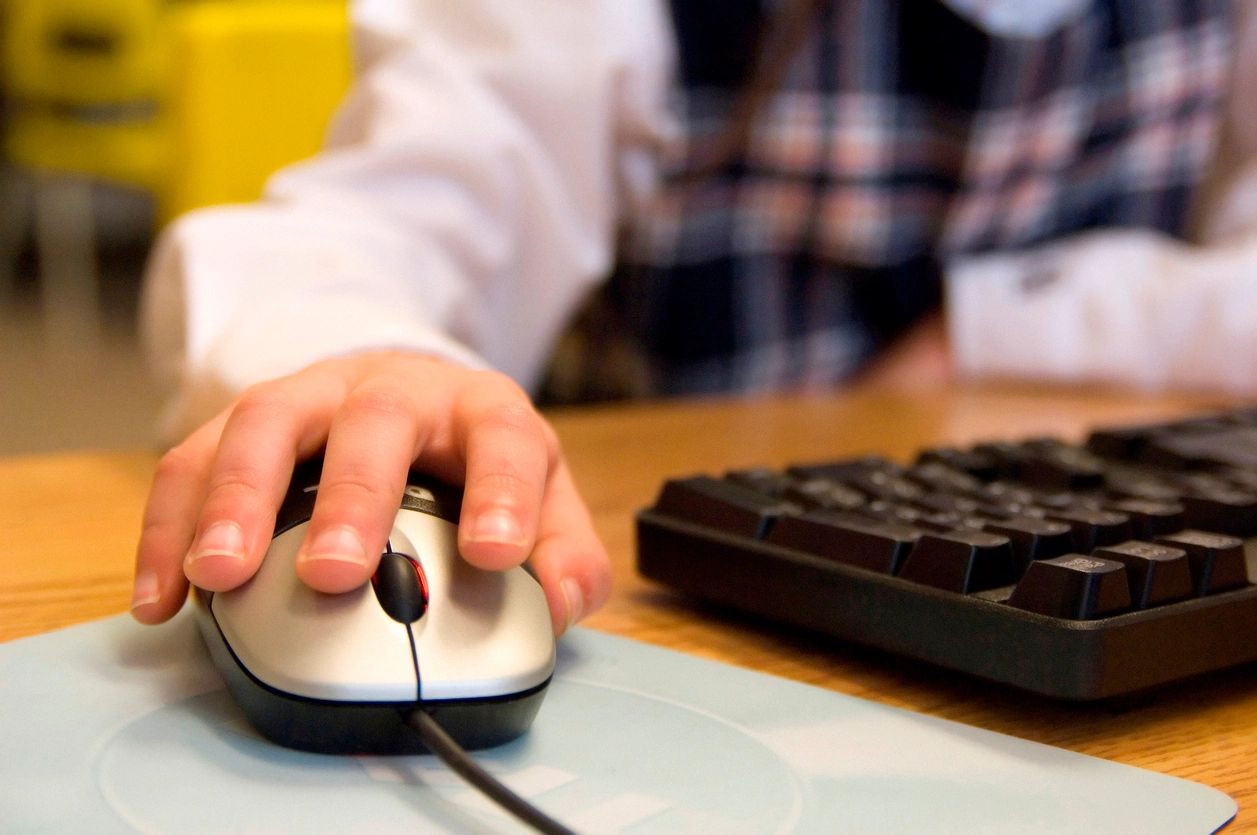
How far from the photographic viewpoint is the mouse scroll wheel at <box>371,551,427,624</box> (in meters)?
0.25

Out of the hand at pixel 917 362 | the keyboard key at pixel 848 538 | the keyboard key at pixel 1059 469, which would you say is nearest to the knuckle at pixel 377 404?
the keyboard key at pixel 848 538

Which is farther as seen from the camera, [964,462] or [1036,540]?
[964,462]

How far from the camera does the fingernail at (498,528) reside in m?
0.27

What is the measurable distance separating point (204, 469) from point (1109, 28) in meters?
0.87

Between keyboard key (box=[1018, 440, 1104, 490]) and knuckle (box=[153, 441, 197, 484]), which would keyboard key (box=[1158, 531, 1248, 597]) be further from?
knuckle (box=[153, 441, 197, 484])

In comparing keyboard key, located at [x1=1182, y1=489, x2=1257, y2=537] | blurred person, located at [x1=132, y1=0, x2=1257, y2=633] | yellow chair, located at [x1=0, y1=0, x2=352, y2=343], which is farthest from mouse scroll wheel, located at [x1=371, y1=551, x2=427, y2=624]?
yellow chair, located at [x1=0, y1=0, x2=352, y2=343]

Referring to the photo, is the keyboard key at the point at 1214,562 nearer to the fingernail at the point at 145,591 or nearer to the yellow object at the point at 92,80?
the fingernail at the point at 145,591

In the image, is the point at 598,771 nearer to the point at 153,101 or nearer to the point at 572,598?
the point at 572,598

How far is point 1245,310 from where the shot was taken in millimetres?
865

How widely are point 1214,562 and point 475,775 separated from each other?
0.18 m

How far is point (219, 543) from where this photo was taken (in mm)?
264

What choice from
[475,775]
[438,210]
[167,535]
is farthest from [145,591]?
[438,210]

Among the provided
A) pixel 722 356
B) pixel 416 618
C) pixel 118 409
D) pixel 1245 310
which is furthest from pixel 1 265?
pixel 416 618

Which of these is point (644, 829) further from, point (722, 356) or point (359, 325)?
point (722, 356)
